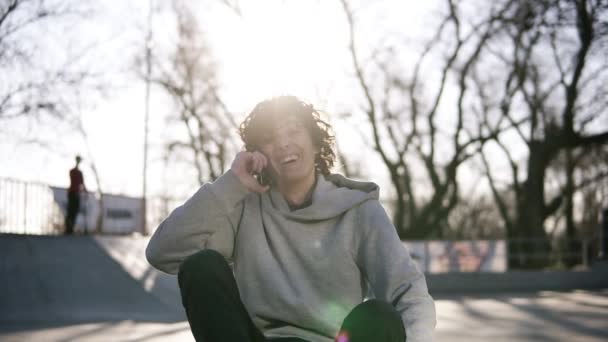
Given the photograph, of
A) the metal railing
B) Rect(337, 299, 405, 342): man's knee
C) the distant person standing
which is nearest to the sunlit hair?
Rect(337, 299, 405, 342): man's knee

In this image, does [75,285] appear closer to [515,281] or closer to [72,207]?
[72,207]

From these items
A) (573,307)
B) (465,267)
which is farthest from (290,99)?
(465,267)

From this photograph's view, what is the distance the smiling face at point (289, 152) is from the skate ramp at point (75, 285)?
672 centimetres

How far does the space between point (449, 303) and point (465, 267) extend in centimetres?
582

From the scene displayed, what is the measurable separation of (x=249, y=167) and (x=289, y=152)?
17cm

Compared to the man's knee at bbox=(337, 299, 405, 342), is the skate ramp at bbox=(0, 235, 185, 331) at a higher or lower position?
lower

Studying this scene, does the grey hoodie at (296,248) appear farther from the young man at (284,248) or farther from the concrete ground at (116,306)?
the concrete ground at (116,306)

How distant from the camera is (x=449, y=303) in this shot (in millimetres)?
13508

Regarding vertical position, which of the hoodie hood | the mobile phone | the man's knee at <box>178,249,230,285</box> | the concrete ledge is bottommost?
the concrete ledge

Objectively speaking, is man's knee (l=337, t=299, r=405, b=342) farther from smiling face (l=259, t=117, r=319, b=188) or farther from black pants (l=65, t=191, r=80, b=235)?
black pants (l=65, t=191, r=80, b=235)

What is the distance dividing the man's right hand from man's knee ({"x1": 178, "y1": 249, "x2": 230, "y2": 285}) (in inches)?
13.9

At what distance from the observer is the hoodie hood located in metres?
2.63

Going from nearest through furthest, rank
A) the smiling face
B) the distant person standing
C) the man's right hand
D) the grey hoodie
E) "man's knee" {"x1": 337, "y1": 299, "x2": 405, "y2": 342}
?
"man's knee" {"x1": 337, "y1": 299, "x2": 405, "y2": 342} < the grey hoodie < the man's right hand < the smiling face < the distant person standing

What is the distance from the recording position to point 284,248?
8.77 ft
